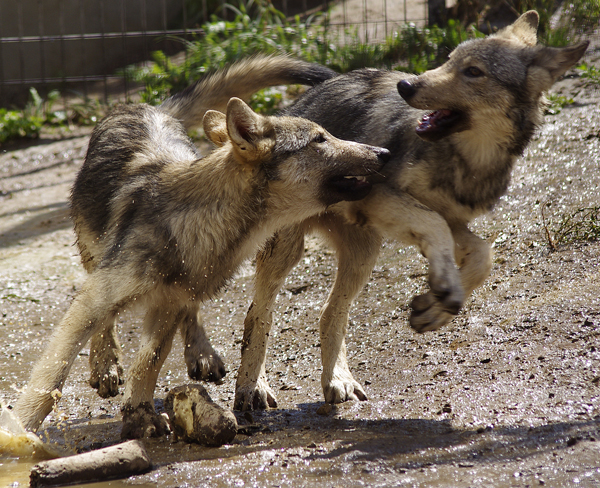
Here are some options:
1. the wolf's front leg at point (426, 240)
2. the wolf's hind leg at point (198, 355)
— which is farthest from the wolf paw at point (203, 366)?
the wolf's front leg at point (426, 240)

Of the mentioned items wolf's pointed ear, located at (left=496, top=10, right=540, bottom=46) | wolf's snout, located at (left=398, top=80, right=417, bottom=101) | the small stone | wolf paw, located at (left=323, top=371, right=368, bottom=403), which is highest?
wolf's pointed ear, located at (left=496, top=10, right=540, bottom=46)

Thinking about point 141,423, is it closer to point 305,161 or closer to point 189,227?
point 189,227

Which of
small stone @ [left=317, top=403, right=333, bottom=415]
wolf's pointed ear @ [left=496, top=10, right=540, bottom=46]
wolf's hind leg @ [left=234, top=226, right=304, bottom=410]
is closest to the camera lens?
small stone @ [left=317, top=403, right=333, bottom=415]

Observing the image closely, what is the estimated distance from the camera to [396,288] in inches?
227

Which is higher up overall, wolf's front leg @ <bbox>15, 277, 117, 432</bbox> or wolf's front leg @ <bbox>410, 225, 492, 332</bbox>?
wolf's front leg @ <bbox>410, 225, 492, 332</bbox>

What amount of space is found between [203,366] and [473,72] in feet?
8.42

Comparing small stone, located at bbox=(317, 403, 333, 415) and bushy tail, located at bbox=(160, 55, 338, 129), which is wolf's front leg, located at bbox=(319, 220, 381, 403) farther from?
bushy tail, located at bbox=(160, 55, 338, 129)

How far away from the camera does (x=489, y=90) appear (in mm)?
4016

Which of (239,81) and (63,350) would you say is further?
(239,81)

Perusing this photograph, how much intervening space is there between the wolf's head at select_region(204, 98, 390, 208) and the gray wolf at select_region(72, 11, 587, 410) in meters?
0.24

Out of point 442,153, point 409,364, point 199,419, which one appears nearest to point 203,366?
point 199,419

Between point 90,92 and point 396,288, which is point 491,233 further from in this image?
point 90,92

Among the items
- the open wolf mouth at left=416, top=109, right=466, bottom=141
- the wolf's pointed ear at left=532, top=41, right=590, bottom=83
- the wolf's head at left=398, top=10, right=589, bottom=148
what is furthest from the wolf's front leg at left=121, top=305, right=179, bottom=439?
the wolf's pointed ear at left=532, top=41, right=590, bottom=83

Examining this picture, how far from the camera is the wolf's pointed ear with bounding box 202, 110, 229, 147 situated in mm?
4309
